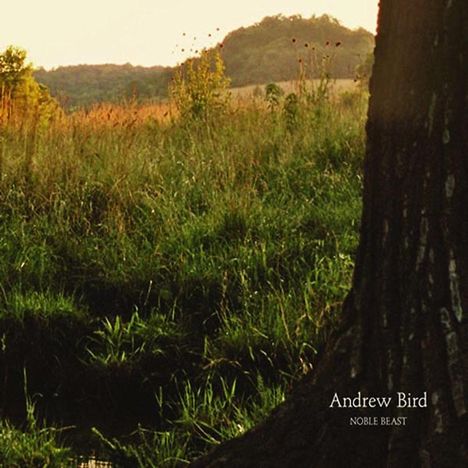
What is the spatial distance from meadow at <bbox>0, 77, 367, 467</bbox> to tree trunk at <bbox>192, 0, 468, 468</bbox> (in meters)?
0.79

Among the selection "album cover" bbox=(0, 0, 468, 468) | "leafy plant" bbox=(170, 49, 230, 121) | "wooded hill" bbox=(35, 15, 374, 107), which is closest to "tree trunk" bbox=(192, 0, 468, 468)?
"album cover" bbox=(0, 0, 468, 468)

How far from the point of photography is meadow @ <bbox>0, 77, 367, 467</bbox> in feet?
11.1

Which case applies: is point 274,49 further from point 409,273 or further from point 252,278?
point 409,273

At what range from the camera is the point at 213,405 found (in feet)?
11.0

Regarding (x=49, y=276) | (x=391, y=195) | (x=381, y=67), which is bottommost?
(x=49, y=276)

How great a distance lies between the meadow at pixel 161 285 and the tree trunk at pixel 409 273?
2.60 ft

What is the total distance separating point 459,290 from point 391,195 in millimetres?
316

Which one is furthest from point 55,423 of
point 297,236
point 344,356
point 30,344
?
point 297,236

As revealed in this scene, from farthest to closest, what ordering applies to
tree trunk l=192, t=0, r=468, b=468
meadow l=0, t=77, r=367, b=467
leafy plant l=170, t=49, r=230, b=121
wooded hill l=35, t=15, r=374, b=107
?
wooded hill l=35, t=15, r=374, b=107, leafy plant l=170, t=49, r=230, b=121, meadow l=0, t=77, r=367, b=467, tree trunk l=192, t=0, r=468, b=468

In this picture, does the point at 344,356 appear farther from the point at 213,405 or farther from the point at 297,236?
the point at 297,236

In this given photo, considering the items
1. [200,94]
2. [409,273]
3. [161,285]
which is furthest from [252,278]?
[200,94]

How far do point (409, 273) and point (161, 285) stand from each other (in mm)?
2377

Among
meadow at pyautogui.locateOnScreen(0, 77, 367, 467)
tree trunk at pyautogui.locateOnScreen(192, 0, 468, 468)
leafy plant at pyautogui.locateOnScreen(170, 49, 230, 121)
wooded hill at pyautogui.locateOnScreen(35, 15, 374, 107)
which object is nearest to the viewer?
tree trunk at pyautogui.locateOnScreen(192, 0, 468, 468)

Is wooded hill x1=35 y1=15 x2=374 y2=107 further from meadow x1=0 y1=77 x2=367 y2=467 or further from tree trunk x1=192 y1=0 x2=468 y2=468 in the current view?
tree trunk x1=192 y1=0 x2=468 y2=468
